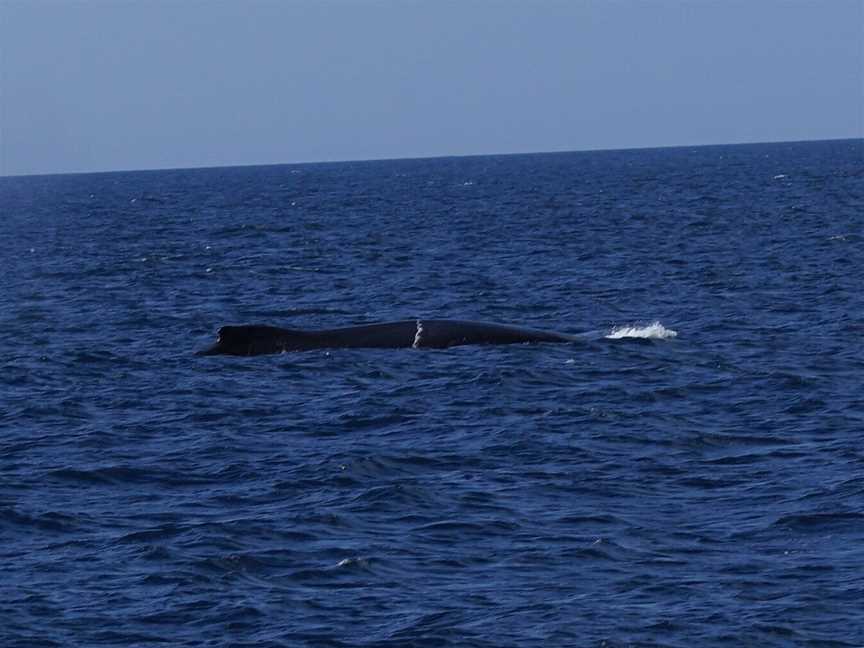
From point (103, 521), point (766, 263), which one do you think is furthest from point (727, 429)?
point (766, 263)

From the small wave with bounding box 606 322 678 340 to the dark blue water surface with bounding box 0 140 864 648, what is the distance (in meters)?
0.18

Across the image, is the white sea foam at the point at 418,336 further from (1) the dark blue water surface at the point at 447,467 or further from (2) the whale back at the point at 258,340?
(2) the whale back at the point at 258,340

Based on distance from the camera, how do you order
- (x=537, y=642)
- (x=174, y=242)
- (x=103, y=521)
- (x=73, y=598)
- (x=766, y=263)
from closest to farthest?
(x=537, y=642), (x=73, y=598), (x=103, y=521), (x=766, y=263), (x=174, y=242)

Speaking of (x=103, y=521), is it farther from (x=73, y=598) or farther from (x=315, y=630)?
(x=315, y=630)

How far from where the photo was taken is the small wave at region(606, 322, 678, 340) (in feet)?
122

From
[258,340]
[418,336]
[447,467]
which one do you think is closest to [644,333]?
[418,336]

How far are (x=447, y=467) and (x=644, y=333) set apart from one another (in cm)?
1433

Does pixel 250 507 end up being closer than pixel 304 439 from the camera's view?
Yes

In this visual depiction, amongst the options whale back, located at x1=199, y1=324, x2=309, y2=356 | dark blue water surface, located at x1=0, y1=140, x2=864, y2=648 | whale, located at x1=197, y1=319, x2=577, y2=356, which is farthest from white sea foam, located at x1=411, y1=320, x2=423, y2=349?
whale back, located at x1=199, y1=324, x2=309, y2=356

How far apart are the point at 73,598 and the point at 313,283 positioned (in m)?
37.2

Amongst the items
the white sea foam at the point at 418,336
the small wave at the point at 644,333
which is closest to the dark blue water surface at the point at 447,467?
the small wave at the point at 644,333

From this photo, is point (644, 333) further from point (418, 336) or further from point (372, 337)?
point (372, 337)

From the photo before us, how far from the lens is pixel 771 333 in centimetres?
3741

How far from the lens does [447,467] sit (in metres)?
24.0
